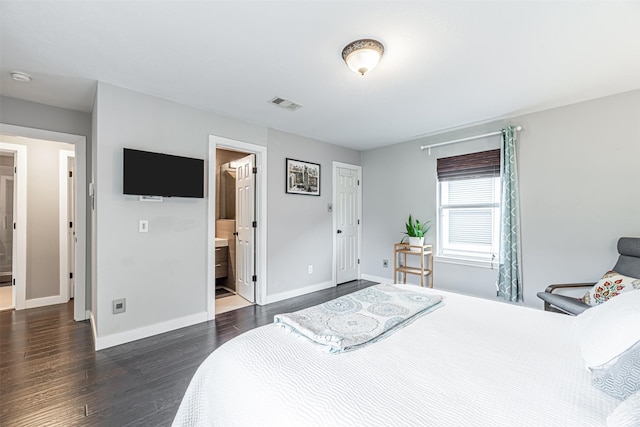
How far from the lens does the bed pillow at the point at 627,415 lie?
24.9 inches

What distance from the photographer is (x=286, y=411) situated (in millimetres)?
822

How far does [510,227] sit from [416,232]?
1125 millimetres

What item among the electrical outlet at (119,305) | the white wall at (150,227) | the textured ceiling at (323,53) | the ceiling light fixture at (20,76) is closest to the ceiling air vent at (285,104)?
the textured ceiling at (323,53)

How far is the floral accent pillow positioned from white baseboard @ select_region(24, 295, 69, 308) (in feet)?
19.7

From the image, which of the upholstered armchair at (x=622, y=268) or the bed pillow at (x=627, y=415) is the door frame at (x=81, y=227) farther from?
the upholstered armchair at (x=622, y=268)

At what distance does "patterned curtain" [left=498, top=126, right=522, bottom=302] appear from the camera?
321 cm

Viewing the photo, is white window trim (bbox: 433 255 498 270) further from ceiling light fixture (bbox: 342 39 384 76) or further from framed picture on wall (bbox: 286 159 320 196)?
ceiling light fixture (bbox: 342 39 384 76)

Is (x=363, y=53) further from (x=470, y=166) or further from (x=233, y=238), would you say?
(x=233, y=238)

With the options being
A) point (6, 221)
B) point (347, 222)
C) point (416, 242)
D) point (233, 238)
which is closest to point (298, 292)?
point (233, 238)

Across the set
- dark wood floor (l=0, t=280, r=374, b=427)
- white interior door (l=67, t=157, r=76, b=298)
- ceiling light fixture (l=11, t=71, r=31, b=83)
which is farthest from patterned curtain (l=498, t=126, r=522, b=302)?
white interior door (l=67, t=157, r=76, b=298)

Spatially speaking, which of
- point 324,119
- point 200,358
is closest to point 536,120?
point 324,119

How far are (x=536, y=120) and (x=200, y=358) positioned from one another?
14.0 feet

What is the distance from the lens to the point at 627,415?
651 mm

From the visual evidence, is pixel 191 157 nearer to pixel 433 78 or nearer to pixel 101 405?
pixel 101 405
